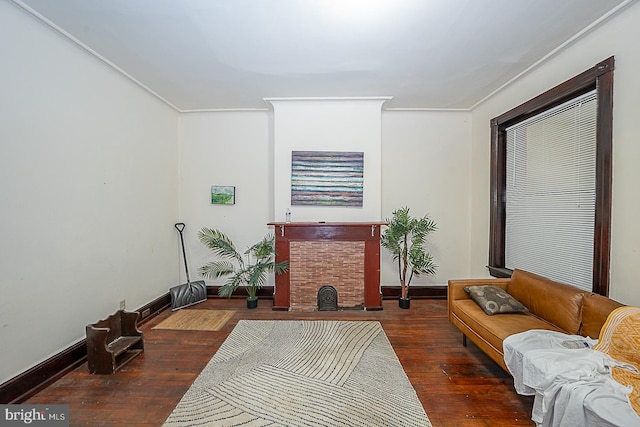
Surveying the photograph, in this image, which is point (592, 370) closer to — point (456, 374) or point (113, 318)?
point (456, 374)

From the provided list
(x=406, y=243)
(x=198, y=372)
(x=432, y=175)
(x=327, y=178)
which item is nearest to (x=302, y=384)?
(x=198, y=372)

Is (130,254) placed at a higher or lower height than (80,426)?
higher

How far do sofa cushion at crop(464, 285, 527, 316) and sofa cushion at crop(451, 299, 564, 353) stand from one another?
0.14 ft

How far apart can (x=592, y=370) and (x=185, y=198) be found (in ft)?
15.1

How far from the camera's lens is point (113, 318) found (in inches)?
102

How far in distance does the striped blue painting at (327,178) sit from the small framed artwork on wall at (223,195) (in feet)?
3.24

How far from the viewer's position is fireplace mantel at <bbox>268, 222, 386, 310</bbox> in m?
3.73

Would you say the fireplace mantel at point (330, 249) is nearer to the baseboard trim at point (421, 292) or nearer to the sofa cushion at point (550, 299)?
the baseboard trim at point (421, 292)

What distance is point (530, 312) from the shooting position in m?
2.51

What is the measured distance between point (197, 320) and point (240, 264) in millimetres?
1020

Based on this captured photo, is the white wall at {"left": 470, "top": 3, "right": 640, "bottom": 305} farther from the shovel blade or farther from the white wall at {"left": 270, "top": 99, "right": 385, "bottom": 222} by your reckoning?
the shovel blade

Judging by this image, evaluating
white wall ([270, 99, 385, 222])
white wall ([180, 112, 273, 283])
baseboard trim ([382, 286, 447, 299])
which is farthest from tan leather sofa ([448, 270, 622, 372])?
white wall ([180, 112, 273, 283])

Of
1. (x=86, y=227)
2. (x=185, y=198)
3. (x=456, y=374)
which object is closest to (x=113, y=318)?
(x=86, y=227)

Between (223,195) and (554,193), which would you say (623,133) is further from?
(223,195)
